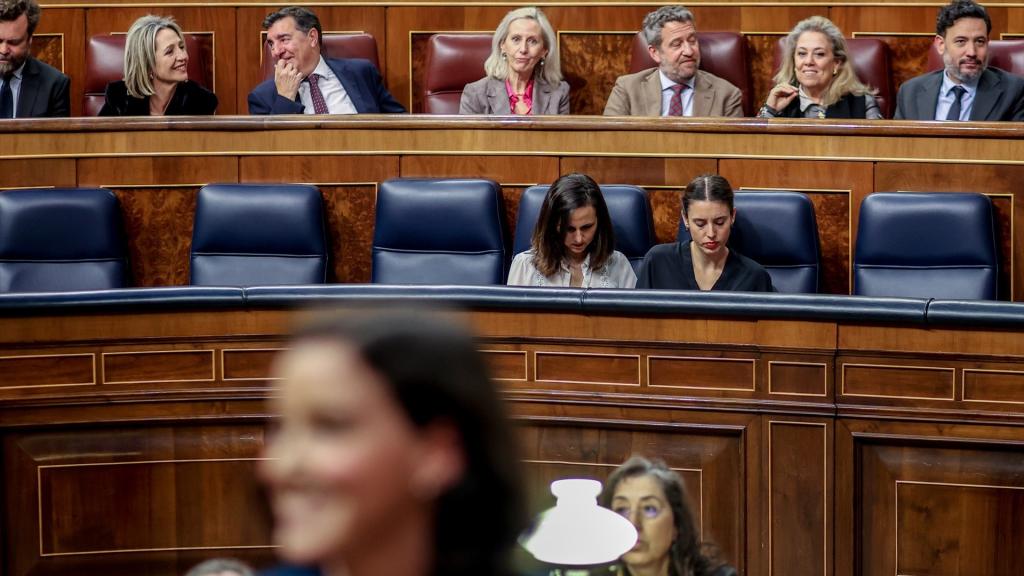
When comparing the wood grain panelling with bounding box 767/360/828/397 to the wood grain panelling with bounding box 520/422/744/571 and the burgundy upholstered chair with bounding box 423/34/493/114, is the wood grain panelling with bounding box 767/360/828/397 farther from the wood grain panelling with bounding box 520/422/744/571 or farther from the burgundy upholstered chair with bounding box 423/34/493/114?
the burgundy upholstered chair with bounding box 423/34/493/114

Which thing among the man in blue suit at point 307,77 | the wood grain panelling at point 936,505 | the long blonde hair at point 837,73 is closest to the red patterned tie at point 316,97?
the man in blue suit at point 307,77

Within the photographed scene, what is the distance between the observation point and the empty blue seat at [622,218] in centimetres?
213

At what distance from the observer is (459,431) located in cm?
33

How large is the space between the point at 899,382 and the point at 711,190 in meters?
0.46

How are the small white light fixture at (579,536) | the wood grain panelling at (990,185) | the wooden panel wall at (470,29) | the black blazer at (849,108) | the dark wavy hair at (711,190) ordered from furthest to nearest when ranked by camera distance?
the wooden panel wall at (470,29)
the black blazer at (849,108)
the wood grain panelling at (990,185)
the dark wavy hair at (711,190)
the small white light fixture at (579,536)

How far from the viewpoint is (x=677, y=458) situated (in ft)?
5.55

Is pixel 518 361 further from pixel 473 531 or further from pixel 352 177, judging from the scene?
pixel 473 531

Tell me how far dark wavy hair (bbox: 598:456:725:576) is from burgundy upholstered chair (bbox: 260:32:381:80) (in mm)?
1715

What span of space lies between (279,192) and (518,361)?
63cm

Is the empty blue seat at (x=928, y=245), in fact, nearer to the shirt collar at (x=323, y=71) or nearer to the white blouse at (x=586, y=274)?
the white blouse at (x=586, y=274)

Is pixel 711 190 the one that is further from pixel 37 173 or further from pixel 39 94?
pixel 39 94

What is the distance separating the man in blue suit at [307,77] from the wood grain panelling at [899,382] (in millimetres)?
1210

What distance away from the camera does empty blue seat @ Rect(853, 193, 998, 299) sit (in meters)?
2.05

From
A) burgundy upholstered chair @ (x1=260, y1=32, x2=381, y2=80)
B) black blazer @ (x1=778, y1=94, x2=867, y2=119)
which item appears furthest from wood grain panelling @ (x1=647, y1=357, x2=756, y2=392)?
burgundy upholstered chair @ (x1=260, y1=32, x2=381, y2=80)
